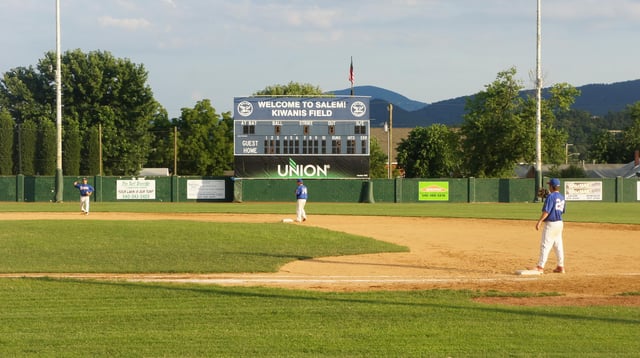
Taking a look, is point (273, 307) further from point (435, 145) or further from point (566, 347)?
point (435, 145)

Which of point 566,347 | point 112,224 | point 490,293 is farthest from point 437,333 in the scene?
point 112,224

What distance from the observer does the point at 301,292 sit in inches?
454

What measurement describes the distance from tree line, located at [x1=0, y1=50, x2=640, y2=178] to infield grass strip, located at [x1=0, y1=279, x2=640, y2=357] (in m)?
49.8

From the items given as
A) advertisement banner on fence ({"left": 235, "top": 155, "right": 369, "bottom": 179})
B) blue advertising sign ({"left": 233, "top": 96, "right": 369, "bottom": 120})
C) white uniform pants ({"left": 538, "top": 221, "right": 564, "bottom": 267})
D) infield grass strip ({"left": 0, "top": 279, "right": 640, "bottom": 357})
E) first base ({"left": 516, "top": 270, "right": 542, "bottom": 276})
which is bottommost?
first base ({"left": 516, "top": 270, "right": 542, "bottom": 276})

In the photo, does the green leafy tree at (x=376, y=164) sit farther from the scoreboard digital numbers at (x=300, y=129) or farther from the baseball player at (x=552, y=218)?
the baseball player at (x=552, y=218)

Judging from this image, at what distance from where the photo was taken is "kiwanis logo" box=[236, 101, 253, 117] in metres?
42.0

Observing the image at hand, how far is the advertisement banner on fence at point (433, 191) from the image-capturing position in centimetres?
4791

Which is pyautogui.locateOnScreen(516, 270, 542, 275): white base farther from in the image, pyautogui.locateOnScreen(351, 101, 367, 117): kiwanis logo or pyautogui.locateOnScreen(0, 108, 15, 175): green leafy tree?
pyautogui.locateOnScreen(0, 108, 15, 175): green leafy tree

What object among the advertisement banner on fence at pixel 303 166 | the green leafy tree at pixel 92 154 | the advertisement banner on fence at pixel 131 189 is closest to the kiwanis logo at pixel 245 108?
the advertisement banner on fence at pixel 303 166

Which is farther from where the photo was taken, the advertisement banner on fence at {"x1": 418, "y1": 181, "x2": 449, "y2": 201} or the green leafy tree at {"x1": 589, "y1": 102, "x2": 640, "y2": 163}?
the green leafy tree at {"x1": 589, "y1": 102, "x2": 640, "y2": 163}

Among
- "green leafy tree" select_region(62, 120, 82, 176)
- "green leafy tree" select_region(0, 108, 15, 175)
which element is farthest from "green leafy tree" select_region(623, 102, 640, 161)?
"green leafy tree" select_region(0, 108, 15, 175)

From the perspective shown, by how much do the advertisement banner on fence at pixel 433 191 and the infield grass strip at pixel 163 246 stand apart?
2637 cm

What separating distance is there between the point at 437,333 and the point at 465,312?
1529 millimetres

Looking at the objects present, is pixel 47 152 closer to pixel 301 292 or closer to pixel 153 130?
pixel 153 130
